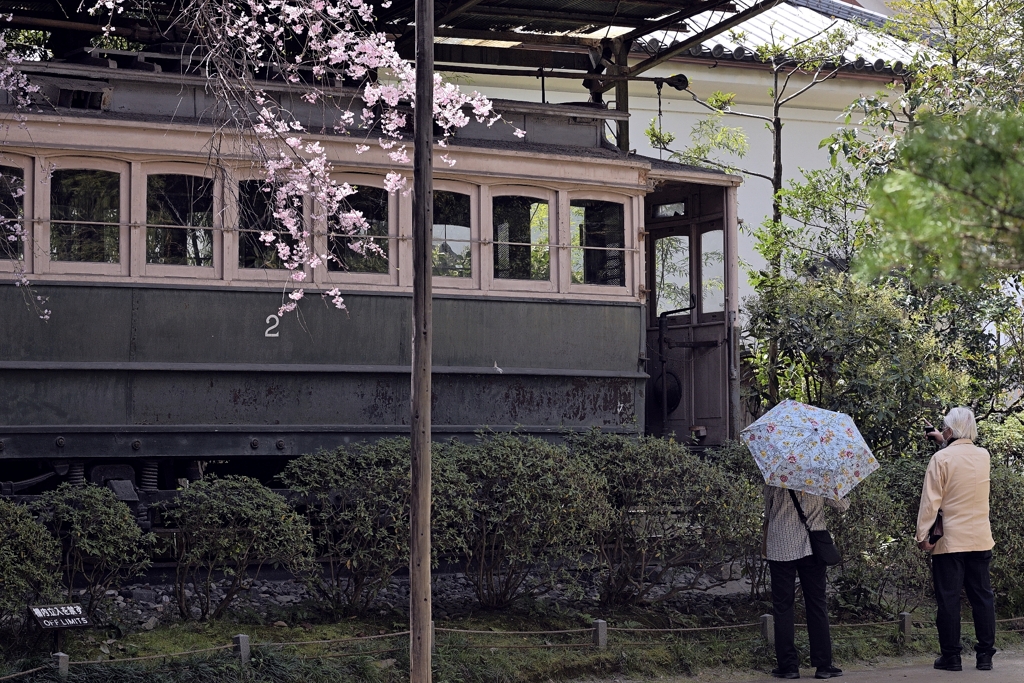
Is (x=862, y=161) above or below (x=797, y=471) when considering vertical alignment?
above

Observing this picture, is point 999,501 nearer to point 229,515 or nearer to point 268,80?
point 229,515

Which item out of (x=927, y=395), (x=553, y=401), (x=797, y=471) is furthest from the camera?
(x=927, y=395)

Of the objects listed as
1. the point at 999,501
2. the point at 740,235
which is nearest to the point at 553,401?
the point at 999,501

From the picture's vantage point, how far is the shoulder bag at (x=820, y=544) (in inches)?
301

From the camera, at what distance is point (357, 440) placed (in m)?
9.39

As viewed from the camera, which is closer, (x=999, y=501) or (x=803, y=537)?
(x=803, y=537)

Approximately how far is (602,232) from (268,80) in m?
3.02

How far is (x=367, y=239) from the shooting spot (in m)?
9.62

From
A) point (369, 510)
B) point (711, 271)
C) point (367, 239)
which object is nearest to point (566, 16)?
point (711, 271)

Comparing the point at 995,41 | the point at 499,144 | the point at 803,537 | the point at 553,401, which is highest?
the point at 995,41

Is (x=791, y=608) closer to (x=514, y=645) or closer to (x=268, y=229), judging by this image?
(x=514, y=645)

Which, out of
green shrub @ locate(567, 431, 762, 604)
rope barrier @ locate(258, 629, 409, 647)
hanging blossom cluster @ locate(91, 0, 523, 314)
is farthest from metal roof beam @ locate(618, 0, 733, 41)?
rope barrier @ locate(258, 629, 409, 647)

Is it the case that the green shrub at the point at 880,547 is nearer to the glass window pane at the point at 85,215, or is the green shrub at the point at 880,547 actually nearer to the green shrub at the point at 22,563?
the green shrub at the point at 22,563

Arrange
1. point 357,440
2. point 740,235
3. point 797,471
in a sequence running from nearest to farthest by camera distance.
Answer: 1. point 797,471
2. point 357,440
3. point 740,235
